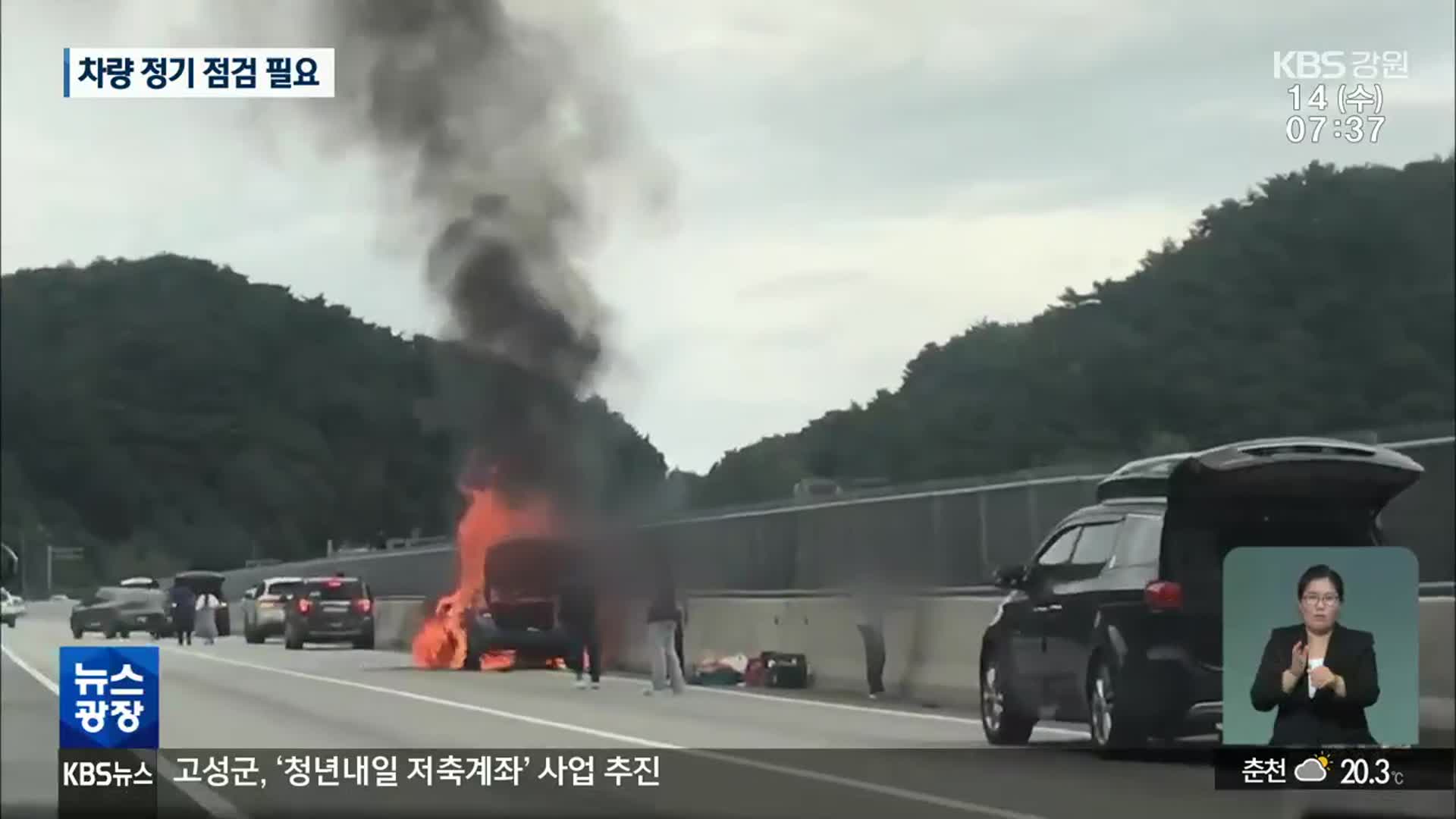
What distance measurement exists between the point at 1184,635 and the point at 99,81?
6012mm

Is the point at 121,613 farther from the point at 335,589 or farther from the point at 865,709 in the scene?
the point at 865,709

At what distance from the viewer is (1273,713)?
876 centimetres

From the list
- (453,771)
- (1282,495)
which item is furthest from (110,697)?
(1282,495)

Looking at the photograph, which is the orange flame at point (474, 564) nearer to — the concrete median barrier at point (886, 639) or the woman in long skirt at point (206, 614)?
the concrete median barrier at point (886, 639)

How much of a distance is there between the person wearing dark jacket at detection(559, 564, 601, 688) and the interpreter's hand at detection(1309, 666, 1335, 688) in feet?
57.5

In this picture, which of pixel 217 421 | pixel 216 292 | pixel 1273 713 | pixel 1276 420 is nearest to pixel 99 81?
pixel 216 292

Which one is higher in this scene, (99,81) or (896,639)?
(99,81)

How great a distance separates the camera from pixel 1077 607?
15.4 metres

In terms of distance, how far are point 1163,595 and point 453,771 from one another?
4604 mm

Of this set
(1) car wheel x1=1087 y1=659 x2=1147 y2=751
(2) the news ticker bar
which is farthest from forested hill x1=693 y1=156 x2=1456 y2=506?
(2) the news ticker bar

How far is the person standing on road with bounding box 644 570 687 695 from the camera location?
2608 cm

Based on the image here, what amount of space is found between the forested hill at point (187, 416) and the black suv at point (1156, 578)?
3974 millimetres

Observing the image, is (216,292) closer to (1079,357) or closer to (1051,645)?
(1051,645)

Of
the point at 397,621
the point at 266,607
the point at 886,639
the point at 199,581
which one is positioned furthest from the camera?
the point at 886,639
